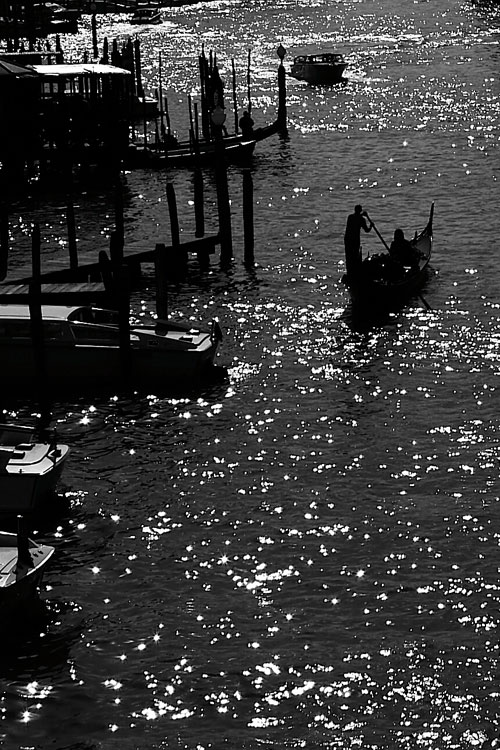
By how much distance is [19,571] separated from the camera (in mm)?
24906

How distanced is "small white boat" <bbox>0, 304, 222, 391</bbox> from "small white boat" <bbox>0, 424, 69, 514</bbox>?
21.9 ft

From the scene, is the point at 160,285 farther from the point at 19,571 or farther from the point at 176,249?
the point at 19,571

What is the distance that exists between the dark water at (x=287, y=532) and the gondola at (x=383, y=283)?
73 centimetres

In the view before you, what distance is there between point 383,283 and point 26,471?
17.3 metres

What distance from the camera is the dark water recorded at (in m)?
23.7

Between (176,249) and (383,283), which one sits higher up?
(176,249)

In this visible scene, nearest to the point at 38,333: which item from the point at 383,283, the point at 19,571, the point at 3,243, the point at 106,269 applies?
the point at 106,269

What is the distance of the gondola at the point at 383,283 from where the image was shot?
43312 mm

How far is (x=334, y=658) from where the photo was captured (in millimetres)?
24891

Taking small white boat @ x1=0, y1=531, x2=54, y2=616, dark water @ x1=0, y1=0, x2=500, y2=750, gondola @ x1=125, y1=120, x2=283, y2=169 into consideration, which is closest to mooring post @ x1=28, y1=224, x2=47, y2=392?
dark water @ x1=0, y1=0, x2=500, y2=750

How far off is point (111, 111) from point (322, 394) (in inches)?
1235

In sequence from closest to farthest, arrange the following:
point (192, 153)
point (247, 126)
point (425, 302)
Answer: point (425, 302)
point (192, 153)
point (247, 126)

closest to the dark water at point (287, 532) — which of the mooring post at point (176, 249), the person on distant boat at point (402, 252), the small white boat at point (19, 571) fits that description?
the mooring post at point (176, 249)

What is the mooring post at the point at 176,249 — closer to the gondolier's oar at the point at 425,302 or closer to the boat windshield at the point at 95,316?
the gondolier's oar at the point at 425,302
